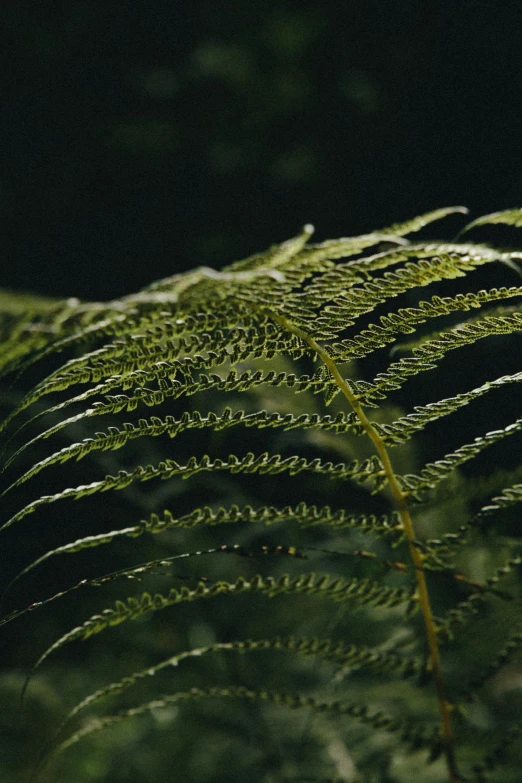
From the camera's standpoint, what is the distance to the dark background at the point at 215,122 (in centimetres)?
219

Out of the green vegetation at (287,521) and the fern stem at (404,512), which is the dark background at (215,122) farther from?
the fern stem at (404,512)

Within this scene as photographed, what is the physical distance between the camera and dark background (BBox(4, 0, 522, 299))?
2186mm

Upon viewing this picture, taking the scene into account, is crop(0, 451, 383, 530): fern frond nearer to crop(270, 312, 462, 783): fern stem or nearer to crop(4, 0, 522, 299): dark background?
crop(270, 312, 462, 783): fern stem

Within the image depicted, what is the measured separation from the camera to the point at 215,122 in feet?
9.07

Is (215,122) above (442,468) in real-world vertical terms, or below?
above

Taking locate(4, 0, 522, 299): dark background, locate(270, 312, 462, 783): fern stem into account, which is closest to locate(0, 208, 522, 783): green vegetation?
locate(270, 312, 462, 783): fern stem

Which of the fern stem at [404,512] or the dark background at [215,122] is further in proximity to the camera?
the dark background at [215,122]

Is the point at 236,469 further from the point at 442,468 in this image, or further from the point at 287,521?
the point at 287,521

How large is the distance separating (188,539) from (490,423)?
0.72 metres

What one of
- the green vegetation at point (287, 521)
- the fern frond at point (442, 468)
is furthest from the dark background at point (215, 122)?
the fern frond at point (442, 468)

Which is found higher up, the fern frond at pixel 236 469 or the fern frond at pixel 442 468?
the fern frond at pixel 236 469

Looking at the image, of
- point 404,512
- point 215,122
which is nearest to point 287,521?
point 404,512

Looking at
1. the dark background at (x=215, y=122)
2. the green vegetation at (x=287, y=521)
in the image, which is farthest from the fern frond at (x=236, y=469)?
the dark background at (x=215, y=122)

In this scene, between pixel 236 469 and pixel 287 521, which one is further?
pixel 287 521
